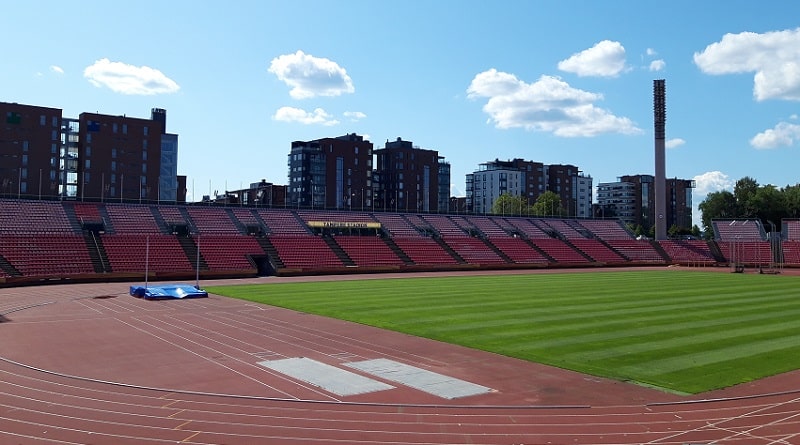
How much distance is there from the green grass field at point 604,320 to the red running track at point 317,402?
154cm

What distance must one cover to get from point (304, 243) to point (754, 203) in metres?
112

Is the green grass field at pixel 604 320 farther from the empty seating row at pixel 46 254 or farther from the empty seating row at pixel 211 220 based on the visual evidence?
the empty seating row at pixel 211 220

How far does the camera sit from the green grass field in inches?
772

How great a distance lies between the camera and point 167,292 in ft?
131

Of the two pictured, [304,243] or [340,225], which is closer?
[304,243]

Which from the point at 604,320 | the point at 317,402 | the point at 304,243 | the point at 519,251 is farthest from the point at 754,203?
the point at 317,402

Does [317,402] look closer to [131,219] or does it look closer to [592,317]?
[592,317]

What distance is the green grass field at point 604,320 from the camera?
1961 centimetres

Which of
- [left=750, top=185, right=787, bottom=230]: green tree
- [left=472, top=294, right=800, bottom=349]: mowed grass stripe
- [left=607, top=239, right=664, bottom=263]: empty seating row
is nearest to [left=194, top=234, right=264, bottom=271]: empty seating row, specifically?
[left=472, top=294, right=800, bottom=349]: mowed grass stripe

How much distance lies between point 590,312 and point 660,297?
11.3 m

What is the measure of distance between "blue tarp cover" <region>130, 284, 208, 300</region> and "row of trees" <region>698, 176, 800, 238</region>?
11144 cm

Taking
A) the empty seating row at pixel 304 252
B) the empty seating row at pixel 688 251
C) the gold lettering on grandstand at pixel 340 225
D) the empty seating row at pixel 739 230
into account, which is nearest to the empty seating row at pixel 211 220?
the empty seating row at pixel 304 252

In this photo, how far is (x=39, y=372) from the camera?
1841 cm

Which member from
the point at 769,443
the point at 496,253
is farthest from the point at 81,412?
the point at 496,253
